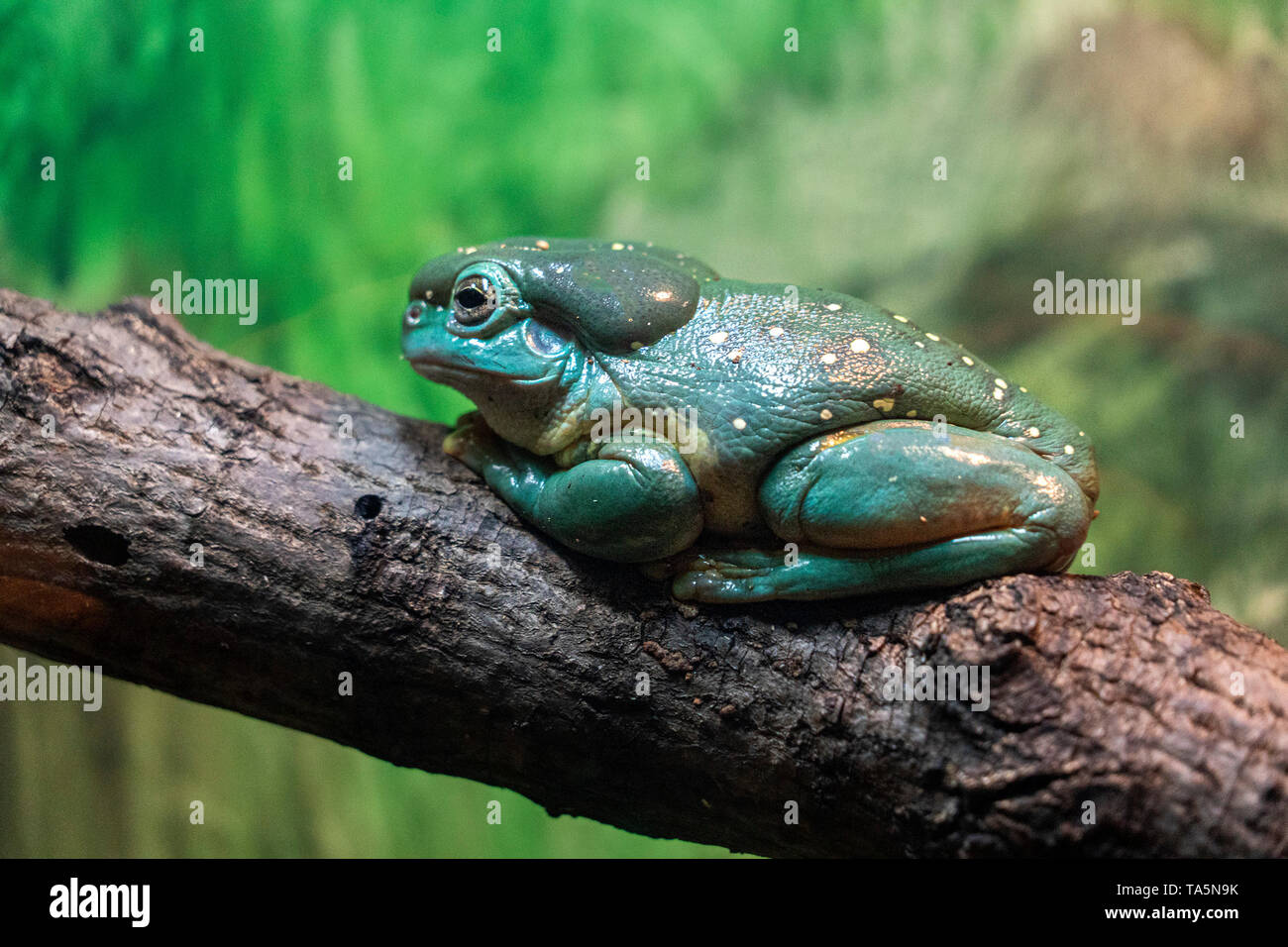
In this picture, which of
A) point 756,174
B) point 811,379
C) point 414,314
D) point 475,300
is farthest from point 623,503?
point 756,174

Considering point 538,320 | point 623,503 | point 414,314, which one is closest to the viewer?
point 623,503

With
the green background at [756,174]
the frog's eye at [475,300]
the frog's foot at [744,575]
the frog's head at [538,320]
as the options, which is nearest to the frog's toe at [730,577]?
the frog's foot at [744,575]

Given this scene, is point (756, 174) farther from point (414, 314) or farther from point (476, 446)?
point (476, 446)

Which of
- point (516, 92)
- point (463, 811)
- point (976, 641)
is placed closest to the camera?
point (976, 641)

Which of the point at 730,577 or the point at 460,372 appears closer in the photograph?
the point at 730,577

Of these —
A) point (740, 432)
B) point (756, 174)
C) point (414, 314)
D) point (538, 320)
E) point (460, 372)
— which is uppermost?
point (756, 174)
